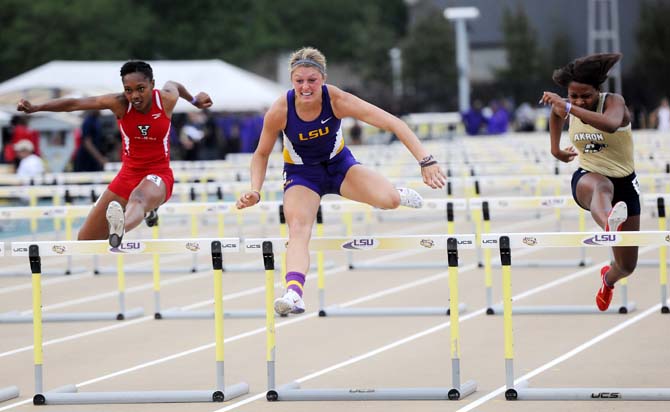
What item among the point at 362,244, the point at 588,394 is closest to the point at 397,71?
the point at 362,244

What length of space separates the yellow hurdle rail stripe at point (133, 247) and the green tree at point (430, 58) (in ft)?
182

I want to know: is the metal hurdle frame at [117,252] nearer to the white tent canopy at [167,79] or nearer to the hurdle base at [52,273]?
the hurdle base at [52,273]

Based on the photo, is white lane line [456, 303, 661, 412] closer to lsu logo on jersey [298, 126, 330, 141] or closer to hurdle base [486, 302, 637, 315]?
hurdle base [486, 302, 637, 315]

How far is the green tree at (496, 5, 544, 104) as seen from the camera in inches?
2464

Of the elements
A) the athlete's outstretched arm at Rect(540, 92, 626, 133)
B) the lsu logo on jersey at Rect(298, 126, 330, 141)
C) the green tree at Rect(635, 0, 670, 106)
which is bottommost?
the lsu logo on jersey at Rect(298, 126, 330, 141)

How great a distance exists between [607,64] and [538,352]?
7.85ft

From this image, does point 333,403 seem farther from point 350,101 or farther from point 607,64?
point 607,64

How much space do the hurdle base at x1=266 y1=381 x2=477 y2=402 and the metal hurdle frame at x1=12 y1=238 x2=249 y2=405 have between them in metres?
0.38

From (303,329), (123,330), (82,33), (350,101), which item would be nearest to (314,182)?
(350,101)

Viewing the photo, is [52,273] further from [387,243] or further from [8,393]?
[387,243]

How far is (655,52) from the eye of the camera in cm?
5675

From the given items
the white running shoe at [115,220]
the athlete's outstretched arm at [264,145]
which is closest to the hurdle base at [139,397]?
the white running shoe at [115,220]

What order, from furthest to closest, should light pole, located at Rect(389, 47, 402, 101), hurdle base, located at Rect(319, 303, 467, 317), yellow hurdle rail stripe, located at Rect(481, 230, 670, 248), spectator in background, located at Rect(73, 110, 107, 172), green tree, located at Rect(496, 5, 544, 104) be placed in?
light pole, located at Rect(389, 47, 402, 101) < green tree, located at Rect(496, 5, 544, 104) < spectator in background, located at Rect(73, 110, 107, 172) < hurdle base, located at Rect(319, 303, 467, 317) < yellow hurdle rail stripe, located at Rect(481, 230, 670, 248)

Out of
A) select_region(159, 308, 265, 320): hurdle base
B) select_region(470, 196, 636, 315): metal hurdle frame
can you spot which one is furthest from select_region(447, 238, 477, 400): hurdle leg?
select_region(159, 308, 265, 320): hurdle base
